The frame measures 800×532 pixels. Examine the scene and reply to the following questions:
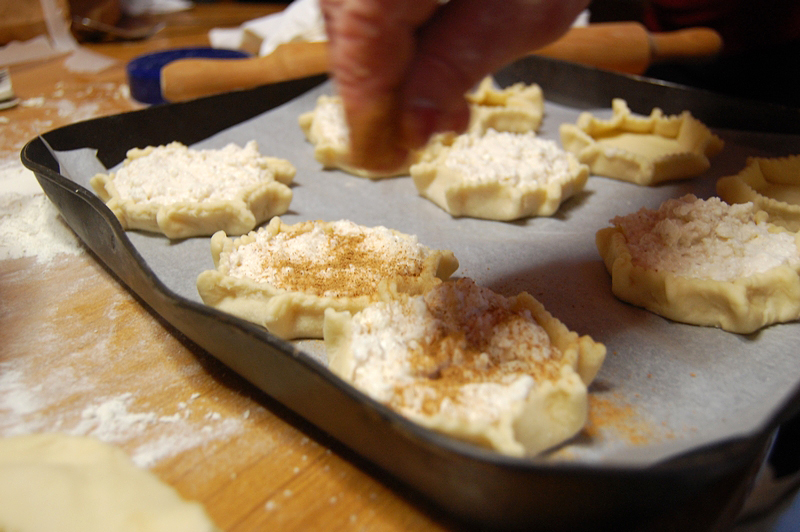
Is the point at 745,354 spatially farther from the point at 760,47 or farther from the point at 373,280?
the point at 760,47

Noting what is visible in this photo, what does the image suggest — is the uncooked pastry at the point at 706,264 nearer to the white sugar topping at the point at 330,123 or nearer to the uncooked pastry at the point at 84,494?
the white sugar topping at the point at 330,123

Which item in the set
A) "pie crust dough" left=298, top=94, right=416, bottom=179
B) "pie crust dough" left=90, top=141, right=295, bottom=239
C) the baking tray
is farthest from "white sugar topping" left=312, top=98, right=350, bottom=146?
"pie crust dough" left=90, top=141, right=295, bottom=239

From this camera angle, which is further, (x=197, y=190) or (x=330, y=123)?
(x=330, y=123)

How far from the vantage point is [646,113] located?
2973 mm

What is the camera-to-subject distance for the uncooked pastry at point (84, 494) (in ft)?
3.50

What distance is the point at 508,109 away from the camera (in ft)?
9.22

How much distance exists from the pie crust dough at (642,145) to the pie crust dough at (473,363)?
118cm

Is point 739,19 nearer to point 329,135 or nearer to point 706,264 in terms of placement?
point 706,264

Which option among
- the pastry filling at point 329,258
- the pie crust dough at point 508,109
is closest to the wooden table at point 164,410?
the pastry filling at point 329,258

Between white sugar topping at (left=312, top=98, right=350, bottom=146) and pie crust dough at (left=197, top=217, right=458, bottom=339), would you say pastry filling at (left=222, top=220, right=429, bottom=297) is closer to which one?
pie crust dough at (left=197, top=217, right=458, bottom=339)

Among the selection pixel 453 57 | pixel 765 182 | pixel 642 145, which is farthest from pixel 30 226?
pixel 765 182

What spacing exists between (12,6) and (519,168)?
11.4 ft

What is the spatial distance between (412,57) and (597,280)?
3.80 feet

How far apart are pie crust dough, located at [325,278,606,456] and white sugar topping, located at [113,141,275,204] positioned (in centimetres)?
99
